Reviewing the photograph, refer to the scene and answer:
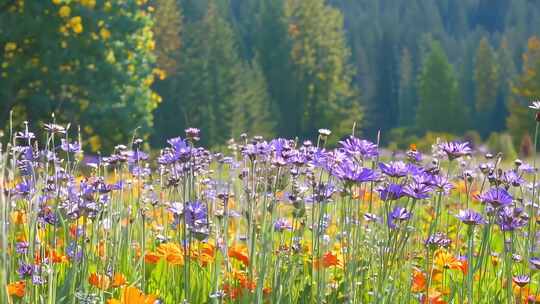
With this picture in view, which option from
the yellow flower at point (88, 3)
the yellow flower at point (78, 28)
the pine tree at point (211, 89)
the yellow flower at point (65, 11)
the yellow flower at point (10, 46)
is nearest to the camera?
the yellow flower at point (78, 28)

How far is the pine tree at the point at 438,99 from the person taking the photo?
55375 millimetres

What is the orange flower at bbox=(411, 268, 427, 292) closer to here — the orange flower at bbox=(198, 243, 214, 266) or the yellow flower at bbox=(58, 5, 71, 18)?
the orange flower at bbox=(198, 243, 214, 266)

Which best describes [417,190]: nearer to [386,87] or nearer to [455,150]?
[455,150]

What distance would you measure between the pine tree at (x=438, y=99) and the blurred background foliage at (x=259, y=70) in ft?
0.28

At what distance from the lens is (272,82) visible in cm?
4747

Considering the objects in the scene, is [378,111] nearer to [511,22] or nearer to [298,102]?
[298,102]

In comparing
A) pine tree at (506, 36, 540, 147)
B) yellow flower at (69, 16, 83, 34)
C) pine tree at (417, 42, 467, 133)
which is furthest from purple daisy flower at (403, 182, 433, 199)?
pine tree at (417, 42, 467, 133)

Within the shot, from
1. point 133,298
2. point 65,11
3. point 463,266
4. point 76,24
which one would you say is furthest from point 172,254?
point 65,11

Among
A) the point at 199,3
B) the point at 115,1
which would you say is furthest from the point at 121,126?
the point at 199,3

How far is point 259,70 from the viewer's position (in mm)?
46188

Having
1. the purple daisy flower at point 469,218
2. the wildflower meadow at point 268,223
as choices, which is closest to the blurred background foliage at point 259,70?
the wildflower meadow at point 268,223

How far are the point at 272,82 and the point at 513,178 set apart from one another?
149 ft

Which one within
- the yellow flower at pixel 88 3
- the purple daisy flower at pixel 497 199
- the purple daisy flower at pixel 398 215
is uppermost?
the yellow flower at pixel 88 3

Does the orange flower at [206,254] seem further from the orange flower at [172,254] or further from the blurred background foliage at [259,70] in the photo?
the blurred background foliage at [259,70]
